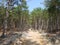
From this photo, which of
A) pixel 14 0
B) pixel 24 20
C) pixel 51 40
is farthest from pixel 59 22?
pixel 51 40

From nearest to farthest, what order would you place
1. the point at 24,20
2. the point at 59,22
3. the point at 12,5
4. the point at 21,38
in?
the point at 21,38 < the point at 12,5 < the point at 59,22 < the point at 24,20

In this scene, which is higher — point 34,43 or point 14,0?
point 14,0

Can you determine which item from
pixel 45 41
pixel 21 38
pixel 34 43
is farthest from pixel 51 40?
pixel 21 38

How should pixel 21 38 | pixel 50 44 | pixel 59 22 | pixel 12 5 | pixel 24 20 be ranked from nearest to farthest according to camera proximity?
1. pixel 50 44
2. pixel 21 38
3. pixel 12 5
4. pixel 59 22
5. pixel 24 20

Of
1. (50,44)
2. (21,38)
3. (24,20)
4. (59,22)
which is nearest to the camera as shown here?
(50,44)

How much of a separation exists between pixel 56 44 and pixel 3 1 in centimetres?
964

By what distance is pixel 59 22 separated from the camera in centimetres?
3844

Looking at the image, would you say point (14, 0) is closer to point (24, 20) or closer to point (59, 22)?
point (59, 22)

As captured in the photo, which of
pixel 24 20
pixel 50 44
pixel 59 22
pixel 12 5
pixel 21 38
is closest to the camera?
pixel 50 44

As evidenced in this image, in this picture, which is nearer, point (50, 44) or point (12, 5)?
point (50, 44)

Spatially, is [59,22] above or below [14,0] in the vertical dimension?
below

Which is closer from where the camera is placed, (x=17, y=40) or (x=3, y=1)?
(x=17, y=40)

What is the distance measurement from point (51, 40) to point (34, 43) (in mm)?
1798

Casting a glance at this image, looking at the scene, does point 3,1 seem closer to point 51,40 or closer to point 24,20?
point 51,40
